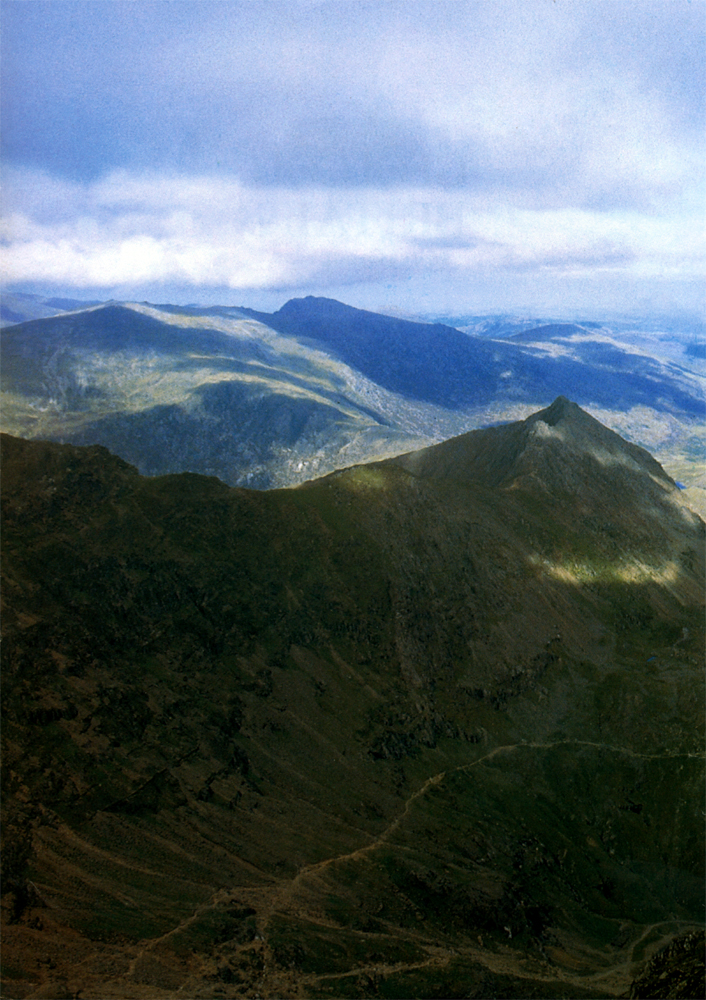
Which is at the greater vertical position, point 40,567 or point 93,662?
point 40,567

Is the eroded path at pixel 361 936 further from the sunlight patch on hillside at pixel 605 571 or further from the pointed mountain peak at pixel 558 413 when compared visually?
the pointed mountain peak at pixel 558 413

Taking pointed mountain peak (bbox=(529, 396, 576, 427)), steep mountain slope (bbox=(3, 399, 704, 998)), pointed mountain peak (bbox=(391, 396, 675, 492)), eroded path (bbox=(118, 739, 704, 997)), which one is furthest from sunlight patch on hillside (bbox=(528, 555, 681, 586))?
eroded path (bbox=(118, 739, 704, 997))

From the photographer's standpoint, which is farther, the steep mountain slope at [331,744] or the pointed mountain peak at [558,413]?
the pointed mountain peak at [558,413]

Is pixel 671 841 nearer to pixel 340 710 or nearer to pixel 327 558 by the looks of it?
pixel 340 710

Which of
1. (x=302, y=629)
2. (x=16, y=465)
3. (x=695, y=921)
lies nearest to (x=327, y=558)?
(x=302, y=629)

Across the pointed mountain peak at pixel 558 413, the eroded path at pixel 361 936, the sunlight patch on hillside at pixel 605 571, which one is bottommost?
the eroded path at pixel 361 936

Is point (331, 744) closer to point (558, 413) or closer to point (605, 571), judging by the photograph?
point (605, 571)

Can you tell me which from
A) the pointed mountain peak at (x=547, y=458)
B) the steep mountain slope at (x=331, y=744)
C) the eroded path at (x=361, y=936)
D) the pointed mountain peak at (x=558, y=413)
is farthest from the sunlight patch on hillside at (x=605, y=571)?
the eroded path at (x=361, y=936)

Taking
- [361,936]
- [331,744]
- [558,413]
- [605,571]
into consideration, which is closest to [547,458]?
[558,413]

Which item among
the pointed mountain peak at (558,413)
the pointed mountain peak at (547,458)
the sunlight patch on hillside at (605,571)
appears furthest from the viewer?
the pointed mountain peak at (558,413)
